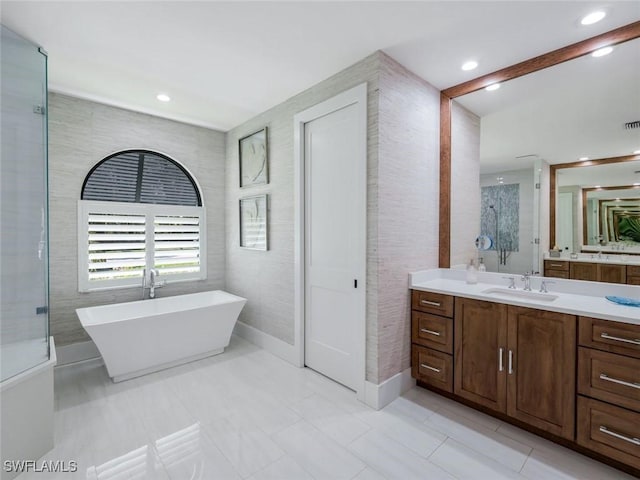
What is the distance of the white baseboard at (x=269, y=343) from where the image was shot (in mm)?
3205

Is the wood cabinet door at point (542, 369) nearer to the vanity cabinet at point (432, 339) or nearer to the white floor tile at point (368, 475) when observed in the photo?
the vanity cabinet at point (432, 339)

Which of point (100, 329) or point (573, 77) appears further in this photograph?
point (100, 329)

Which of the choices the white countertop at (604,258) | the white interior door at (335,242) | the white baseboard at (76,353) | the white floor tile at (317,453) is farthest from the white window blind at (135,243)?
the white countertop at (604,258)

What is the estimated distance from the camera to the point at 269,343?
11.6ft

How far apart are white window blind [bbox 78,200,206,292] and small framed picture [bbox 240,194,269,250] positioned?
2.11 feet

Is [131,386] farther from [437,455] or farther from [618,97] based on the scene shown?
[618,97]

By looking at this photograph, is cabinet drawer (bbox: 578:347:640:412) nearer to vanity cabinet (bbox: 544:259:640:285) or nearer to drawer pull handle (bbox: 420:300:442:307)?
vanity cabinet (bbox: 544:259:640:285)

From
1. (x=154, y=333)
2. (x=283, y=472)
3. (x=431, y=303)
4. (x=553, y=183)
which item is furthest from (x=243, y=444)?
(x=553, y=183)

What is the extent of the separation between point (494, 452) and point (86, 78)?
4.38 meters

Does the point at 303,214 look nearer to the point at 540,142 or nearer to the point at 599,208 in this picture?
the point at 540,142

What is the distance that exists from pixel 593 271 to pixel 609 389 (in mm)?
863

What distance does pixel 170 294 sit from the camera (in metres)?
3.93

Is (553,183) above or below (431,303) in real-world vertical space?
above

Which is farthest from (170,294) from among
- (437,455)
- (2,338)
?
(437,455)
